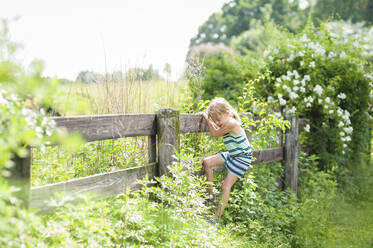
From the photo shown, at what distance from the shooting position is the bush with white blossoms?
677 cm

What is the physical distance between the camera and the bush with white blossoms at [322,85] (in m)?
6.77

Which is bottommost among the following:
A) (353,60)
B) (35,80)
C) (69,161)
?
(69,161)

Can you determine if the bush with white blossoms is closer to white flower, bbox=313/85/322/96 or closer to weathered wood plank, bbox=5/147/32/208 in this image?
white flower, bbox=313/85/322/96

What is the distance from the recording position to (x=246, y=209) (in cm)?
424

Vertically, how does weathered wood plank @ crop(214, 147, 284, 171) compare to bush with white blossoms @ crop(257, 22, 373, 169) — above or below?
below

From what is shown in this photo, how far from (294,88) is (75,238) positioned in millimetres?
5306

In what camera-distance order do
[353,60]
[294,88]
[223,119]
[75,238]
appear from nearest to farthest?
[75,238]
[223,119]
[294,88]
[353,60]

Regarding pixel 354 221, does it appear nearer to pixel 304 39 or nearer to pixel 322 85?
pixel 322 85

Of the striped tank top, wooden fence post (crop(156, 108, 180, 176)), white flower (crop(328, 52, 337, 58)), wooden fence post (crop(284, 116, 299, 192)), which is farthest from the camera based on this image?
white flower (crop(328, 52, 337, 58))

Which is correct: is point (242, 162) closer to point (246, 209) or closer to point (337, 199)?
point (246, 209)

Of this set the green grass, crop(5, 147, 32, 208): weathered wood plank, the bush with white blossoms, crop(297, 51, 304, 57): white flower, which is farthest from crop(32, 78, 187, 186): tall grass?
crop(297, 51, 304, 57): white flower

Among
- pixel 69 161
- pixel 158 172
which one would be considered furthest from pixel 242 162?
pixel 69 161

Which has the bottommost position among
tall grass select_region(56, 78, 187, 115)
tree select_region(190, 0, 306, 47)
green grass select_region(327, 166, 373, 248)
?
green grass select_region(327, 166, 373, 248)

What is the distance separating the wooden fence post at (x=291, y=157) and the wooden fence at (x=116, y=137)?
2165 millimetres
